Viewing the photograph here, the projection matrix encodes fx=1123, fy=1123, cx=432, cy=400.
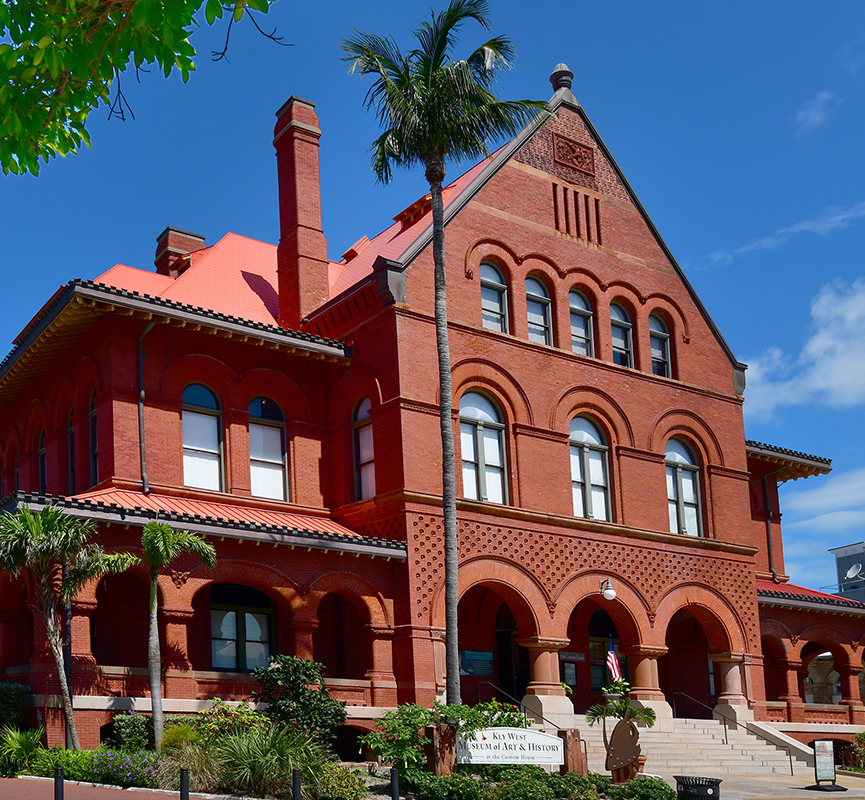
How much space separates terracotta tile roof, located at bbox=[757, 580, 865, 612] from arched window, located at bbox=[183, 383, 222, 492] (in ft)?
53.6

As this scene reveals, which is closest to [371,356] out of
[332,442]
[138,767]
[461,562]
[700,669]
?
[332,442]

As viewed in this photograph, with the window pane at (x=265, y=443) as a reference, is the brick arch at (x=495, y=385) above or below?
above

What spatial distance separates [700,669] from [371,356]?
1449cm

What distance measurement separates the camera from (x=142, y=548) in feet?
69.1

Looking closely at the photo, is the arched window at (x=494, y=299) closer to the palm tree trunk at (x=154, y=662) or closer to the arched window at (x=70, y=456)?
the arched window at (x=70, y=456)

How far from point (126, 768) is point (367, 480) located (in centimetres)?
1059

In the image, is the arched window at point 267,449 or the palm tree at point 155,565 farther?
the arched window at point 267,449

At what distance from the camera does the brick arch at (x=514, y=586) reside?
25641mm

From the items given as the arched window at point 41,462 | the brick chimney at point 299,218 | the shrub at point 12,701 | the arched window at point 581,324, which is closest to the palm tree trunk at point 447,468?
the brick chimney at point 299,218

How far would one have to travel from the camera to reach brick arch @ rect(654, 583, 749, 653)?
30.3 m

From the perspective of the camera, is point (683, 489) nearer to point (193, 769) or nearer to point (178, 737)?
point (178, 737)

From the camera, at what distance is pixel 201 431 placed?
84.2ft

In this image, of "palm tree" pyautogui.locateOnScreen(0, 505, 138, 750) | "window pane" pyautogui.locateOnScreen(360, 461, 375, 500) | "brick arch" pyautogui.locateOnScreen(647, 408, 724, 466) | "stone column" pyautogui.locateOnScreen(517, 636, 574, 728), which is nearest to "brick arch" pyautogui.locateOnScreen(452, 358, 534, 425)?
"window pane" pyautogui.locateOnScreen(360, 461, 375, 500)

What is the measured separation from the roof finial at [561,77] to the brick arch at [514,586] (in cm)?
1424
